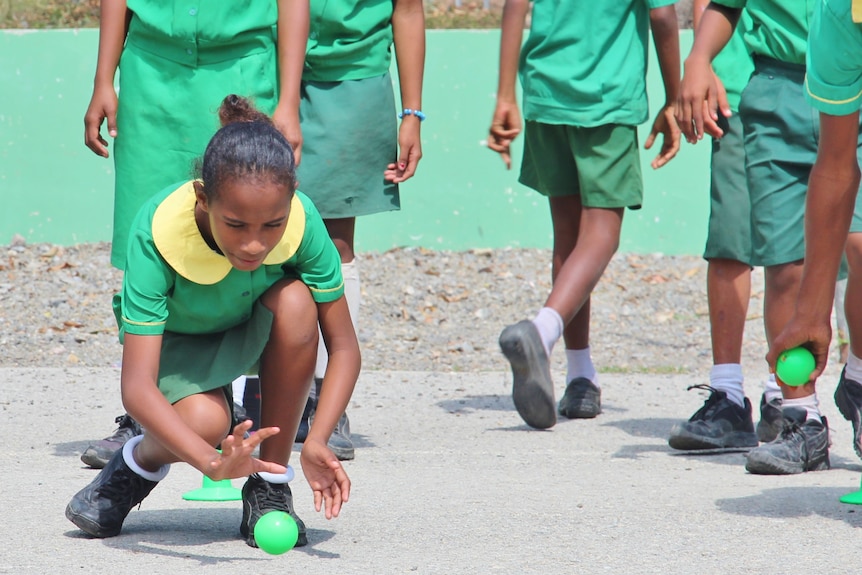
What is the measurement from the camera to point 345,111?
425cm

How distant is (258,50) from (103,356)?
2.58 m

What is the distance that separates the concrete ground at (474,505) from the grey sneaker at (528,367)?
154 millimetres

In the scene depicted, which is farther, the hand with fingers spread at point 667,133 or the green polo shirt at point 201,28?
the hand with fingers spread at point 667,133

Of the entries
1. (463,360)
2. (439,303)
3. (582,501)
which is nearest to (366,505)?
(582,501)

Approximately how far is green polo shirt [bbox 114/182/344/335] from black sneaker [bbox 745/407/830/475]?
1541mm

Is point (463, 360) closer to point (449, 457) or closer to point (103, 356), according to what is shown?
point (103, 356)

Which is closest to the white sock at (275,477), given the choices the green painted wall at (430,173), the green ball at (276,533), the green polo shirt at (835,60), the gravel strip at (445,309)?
the green ball at (276,533)

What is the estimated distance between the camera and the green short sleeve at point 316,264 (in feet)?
9.70

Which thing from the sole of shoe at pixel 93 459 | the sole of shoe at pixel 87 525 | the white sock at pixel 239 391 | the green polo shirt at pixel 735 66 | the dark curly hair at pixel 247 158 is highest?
the green polo shirt at pixel 735 66

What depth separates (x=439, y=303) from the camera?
7121 millimetres

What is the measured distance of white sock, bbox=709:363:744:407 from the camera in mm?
4285

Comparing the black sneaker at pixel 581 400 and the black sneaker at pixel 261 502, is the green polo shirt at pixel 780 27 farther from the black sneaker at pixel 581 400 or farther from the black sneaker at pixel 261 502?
the black sneaker at pixel 261 502

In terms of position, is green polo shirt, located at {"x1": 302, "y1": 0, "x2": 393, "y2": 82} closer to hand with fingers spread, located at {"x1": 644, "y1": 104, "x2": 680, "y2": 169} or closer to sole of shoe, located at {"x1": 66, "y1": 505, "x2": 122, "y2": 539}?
hand with fingers spread, located at {"x1": 644, "y1": 104, "x2": 680, "y2": 169}

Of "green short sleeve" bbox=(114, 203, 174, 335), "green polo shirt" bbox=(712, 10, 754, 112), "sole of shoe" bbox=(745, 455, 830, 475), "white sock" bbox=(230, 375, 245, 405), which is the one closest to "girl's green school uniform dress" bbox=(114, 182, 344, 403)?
"green short sleeve" bbox=(114, 203, 174, 335)
